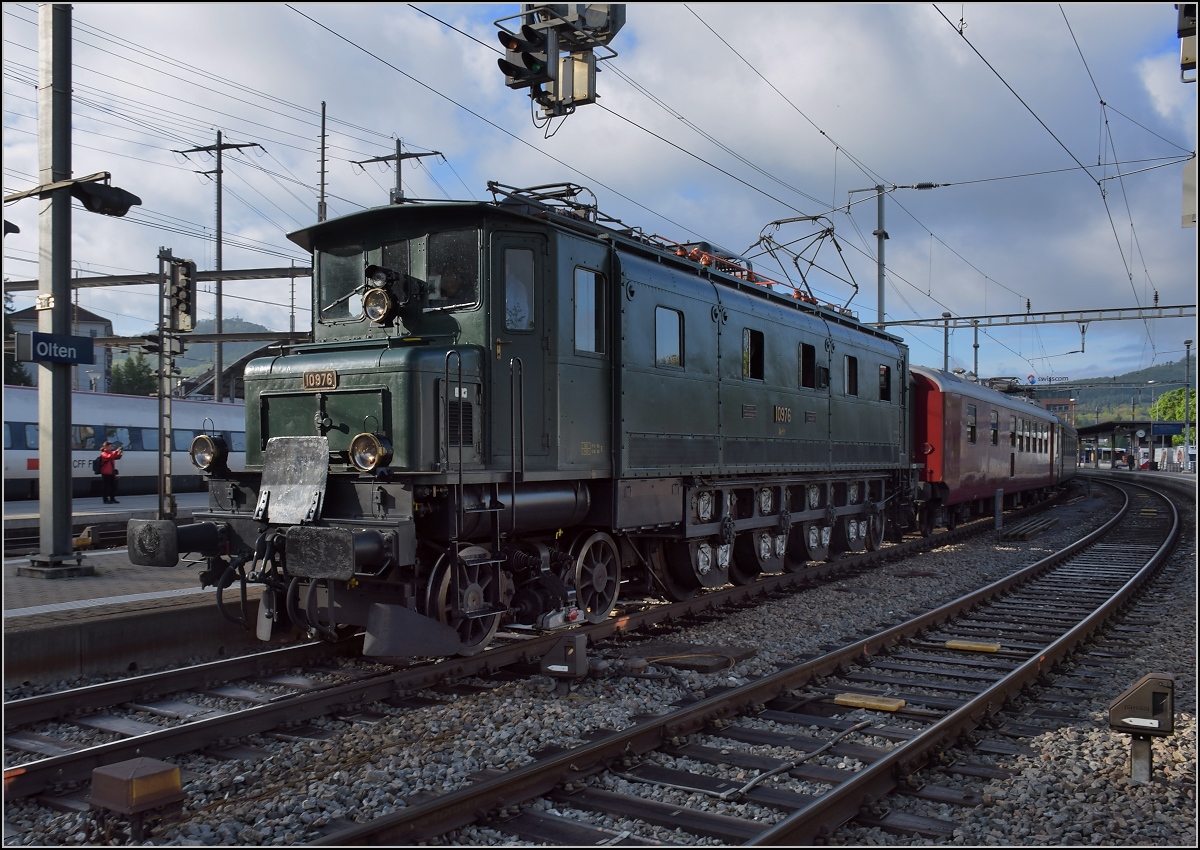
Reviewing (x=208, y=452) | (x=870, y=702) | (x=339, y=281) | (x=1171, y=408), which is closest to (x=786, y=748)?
(x=870, y=702)

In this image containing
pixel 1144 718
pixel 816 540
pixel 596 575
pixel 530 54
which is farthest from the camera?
pixel 816 540

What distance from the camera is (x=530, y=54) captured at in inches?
399

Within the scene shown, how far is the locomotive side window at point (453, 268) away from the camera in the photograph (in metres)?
8.20

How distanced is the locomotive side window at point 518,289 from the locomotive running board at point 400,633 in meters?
2.75

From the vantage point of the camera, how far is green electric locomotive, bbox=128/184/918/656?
739cm

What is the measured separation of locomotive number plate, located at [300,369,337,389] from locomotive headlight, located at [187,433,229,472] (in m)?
1.04

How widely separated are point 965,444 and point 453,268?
16.7 meters

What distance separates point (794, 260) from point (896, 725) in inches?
425

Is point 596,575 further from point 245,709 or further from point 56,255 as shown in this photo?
point 56,255

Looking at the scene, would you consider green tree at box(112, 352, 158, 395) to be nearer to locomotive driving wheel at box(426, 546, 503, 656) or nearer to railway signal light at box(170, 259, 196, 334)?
railway signal light at box(170, 259, 196, 334)

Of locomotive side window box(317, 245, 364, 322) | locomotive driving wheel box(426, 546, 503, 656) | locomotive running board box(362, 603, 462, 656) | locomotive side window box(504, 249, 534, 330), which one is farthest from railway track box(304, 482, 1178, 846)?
locomotive side window box(317, 245, 364, 322)

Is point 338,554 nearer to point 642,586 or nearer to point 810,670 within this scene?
point 810,670

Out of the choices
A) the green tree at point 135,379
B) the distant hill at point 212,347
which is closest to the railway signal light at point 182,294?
the distant hill at point 212,347

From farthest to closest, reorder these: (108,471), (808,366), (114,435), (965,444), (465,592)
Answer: (114,435) → (108,471) → (965,444) → (808,366) → (465,592)
